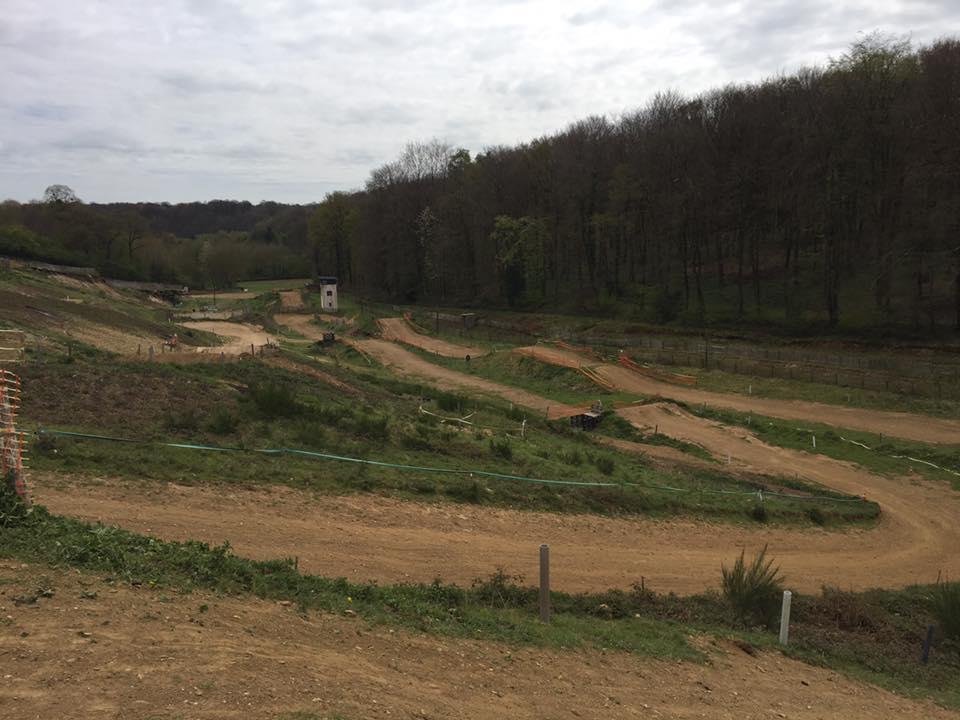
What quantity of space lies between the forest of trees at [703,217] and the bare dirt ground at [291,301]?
11523 mm

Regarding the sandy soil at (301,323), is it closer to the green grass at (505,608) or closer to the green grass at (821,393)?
the green grass at (821,393)

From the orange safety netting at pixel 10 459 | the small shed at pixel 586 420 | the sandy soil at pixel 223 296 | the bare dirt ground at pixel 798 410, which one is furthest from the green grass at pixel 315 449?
the sandy soil at pixel 223 296

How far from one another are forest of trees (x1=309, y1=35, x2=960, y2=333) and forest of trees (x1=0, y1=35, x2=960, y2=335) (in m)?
0.18

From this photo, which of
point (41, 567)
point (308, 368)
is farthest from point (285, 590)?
point (308, 368)

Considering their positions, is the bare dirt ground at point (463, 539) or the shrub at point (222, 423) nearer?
the bare dirt ground at point (463, 539)

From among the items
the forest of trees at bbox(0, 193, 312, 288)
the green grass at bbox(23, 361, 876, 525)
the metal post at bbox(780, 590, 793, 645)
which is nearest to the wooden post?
the metal post at bbox(780, 590, 793, 645)

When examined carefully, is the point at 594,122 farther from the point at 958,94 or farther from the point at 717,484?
the point at 717,484

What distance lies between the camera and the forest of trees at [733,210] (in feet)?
153

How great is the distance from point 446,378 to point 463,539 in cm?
3633

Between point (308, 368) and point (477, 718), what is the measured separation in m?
28.9

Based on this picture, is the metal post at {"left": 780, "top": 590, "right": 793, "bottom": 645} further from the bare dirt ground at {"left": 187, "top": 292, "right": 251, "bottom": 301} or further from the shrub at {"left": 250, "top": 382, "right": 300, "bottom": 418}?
the bare dirt ground at {"left": 187, "top": 292, "right": 251, "bottom": 301}

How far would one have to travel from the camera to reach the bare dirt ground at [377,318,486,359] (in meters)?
60.5

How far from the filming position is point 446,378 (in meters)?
49.2

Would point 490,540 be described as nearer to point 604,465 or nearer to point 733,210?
point 604,465
